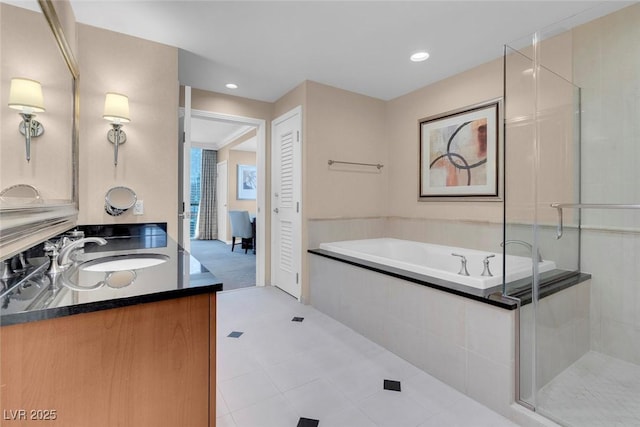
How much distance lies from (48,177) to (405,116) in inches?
127

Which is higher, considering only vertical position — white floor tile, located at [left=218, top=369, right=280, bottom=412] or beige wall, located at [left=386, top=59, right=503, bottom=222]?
beige wall, located at [left=386, top=59, right=503, bottom=222]

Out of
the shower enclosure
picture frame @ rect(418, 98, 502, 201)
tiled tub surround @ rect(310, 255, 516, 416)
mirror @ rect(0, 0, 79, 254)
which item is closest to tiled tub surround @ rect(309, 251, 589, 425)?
tiled tub surround @ rect(310, 255, 516, 416)

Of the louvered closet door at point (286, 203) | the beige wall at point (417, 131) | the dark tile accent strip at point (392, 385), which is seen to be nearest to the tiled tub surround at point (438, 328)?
the dark tile accent strip at point (392, 385)

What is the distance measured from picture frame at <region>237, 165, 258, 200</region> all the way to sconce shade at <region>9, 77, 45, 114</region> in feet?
21.2

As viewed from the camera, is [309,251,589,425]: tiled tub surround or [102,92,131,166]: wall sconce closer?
[309,251,589,425]: tiled tub surround

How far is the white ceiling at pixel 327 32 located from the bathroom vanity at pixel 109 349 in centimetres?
181

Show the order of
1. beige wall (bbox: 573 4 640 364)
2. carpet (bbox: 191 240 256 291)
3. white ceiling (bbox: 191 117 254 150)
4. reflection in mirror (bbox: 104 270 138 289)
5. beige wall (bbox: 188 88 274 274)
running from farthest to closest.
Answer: white ceiling (bbox: 191 117 254 150) → carpet (bbox: 191 240 256 291) → beige wall (bbox: 188 88 274 274) → beige wall (bbox: 573 4 640 364) → reflection in mirror (bbox: 104 270 138 289)

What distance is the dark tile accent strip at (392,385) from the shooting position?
1755 millimetres

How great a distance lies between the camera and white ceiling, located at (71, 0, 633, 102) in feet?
6.45

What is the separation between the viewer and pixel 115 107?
6.87ft

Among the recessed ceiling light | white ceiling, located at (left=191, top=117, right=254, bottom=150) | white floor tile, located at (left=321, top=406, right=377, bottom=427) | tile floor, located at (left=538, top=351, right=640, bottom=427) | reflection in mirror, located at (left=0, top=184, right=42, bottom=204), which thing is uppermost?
white ceiling, located at (left=191, top=117, right=254, bottom=150)

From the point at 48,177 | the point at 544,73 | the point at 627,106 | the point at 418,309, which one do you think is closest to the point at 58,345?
the point at 48,177

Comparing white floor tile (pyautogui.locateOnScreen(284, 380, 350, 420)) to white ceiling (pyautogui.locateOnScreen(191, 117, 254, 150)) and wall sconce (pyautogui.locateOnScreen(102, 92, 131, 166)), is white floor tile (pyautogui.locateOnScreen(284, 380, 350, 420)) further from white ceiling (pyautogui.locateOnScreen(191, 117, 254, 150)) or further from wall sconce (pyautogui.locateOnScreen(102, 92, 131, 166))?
white ceiling (pyautogui.locateOnScreen(191, 117, 254, 150))

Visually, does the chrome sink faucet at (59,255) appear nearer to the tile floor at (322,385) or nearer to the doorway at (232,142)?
the tile floor at (322,385)
